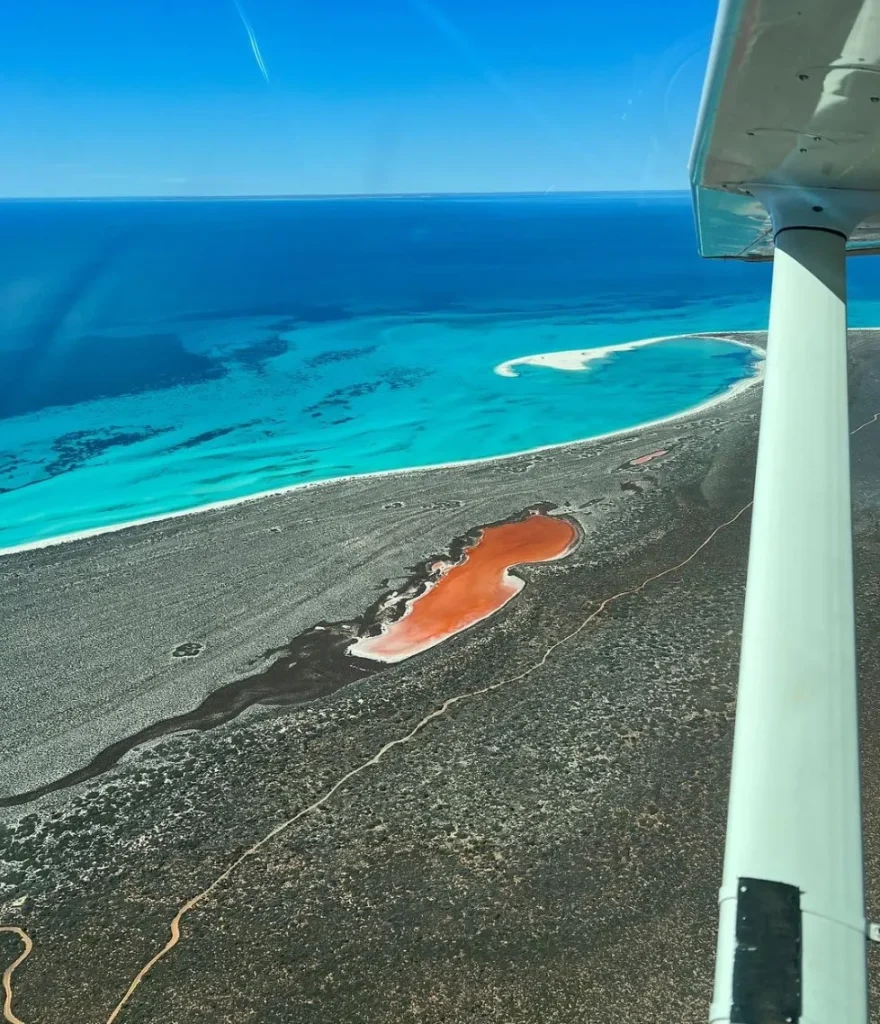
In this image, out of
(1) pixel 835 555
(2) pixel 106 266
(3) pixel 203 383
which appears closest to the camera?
(1) pixel 835 555

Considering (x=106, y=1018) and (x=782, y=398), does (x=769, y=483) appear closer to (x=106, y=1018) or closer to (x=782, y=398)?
(x=782, y=398)

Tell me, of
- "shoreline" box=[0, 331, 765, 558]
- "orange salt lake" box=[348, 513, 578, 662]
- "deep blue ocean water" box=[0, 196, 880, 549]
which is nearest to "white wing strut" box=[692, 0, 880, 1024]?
"orange salt lake" box=[348, 513, 578, 662]

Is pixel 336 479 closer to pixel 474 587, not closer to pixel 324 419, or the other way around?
pixel 324 419

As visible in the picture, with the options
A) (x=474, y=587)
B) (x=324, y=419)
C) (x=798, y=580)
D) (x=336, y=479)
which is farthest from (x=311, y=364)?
(x=798, y=580)

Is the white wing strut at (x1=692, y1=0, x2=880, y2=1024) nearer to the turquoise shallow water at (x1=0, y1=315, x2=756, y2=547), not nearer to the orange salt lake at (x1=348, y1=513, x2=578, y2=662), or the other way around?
the orange salt lake at (x1=348, y1=513, x2=578, y2=662)

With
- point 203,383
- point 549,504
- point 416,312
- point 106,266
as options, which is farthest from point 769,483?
point 106,266

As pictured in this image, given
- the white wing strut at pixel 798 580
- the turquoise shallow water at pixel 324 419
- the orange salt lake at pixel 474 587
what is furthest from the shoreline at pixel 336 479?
the white wing strut at pixel 798 580

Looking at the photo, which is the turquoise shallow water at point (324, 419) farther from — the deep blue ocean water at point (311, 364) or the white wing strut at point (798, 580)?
the white wing strut at point (798, 580)

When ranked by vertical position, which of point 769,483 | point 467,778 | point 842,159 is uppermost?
point 842,159
